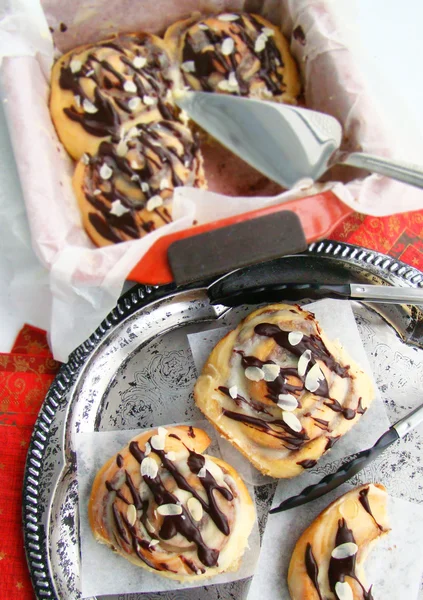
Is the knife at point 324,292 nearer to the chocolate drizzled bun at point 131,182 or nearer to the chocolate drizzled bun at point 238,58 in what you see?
the chocolate drizzled bun at point 131,182

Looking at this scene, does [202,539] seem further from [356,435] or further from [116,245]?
[116,245]

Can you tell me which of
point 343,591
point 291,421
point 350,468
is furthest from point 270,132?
point 343,591

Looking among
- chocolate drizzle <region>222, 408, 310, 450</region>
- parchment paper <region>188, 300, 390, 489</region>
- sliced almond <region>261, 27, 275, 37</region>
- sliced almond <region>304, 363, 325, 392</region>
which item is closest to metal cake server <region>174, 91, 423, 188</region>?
sliced almond <region>261, 27, 275, 37</region>

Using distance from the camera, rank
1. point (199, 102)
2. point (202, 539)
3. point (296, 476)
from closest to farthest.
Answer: point (202, 539) < point (296, 476) < point (199, 102)

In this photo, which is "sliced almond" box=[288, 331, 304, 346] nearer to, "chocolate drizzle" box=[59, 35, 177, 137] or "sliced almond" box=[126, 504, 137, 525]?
"sliced almond" box=[126, 504, 137, 525]

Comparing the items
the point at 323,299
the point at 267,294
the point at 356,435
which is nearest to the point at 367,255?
the point at 323,299

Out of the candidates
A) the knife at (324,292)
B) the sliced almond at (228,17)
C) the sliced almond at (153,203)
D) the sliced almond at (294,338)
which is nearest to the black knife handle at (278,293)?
the knife at (324,292)
